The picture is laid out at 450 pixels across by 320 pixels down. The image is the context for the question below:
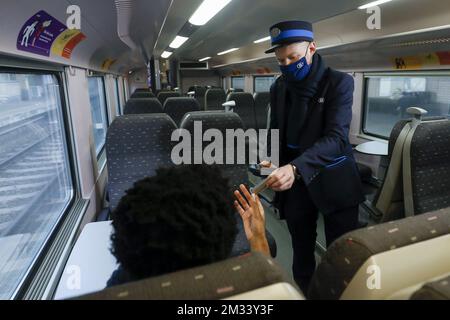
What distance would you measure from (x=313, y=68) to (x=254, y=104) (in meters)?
4.53

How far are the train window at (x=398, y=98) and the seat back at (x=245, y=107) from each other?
6.78 ft

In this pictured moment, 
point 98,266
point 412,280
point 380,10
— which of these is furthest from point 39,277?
point 380,10

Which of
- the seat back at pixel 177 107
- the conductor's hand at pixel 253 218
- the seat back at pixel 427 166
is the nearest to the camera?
the conductor's hand at pixel 253 218

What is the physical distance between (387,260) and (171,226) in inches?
16.0

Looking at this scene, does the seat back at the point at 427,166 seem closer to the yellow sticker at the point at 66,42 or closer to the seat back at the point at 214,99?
the yellow sticker at the point at 66,42

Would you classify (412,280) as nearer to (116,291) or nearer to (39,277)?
(116,291)

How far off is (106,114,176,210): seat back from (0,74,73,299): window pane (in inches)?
23.1

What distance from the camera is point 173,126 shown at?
2395mm

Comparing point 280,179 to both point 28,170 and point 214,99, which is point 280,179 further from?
point 214,99

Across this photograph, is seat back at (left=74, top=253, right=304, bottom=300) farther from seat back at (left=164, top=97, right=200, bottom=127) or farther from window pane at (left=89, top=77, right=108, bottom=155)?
window pane at (left=89, top=77, right=108, bottom=155)

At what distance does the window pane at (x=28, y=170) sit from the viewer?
1.88 metres

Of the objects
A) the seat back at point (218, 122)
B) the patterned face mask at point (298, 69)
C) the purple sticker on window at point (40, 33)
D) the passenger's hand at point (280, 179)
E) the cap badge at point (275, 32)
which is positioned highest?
the purple sticker on window at point (40, 33)

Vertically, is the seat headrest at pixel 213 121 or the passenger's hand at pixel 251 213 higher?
the seat headrest at pixel 213 121

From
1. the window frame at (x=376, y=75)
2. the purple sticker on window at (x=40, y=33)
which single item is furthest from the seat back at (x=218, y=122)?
the window frame at (x=376, y=75)
